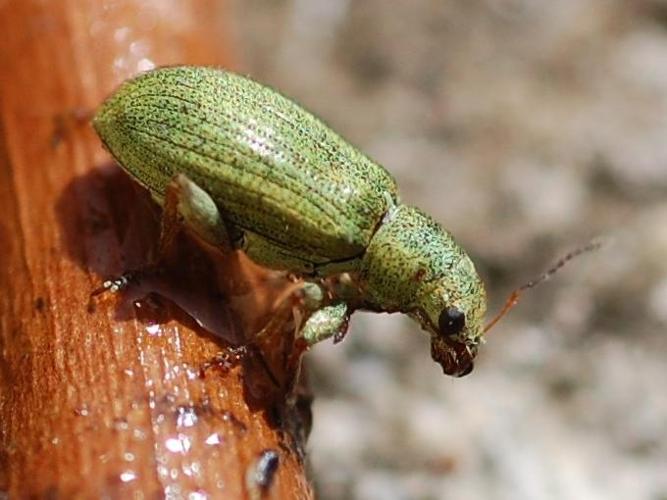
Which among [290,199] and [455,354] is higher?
[290,199]

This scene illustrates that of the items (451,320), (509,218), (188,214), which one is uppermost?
(188,214)

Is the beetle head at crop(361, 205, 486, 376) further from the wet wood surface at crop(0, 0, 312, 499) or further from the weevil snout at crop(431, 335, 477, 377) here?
the wet wood surface at crop(0, 0, 312, 499)

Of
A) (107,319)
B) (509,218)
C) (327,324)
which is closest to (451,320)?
(327,324)

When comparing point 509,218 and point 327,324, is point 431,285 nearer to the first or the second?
point 327,324

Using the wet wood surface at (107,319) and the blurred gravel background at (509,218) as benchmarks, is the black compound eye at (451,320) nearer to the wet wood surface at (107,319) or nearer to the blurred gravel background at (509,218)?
the wet wood surface at (107,319)

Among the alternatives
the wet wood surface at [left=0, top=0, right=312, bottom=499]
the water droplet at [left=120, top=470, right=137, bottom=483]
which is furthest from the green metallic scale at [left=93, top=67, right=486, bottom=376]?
the water droplet at [left=120, top=470, right=137, bottom=483]

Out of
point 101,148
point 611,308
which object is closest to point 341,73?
point 611,308
